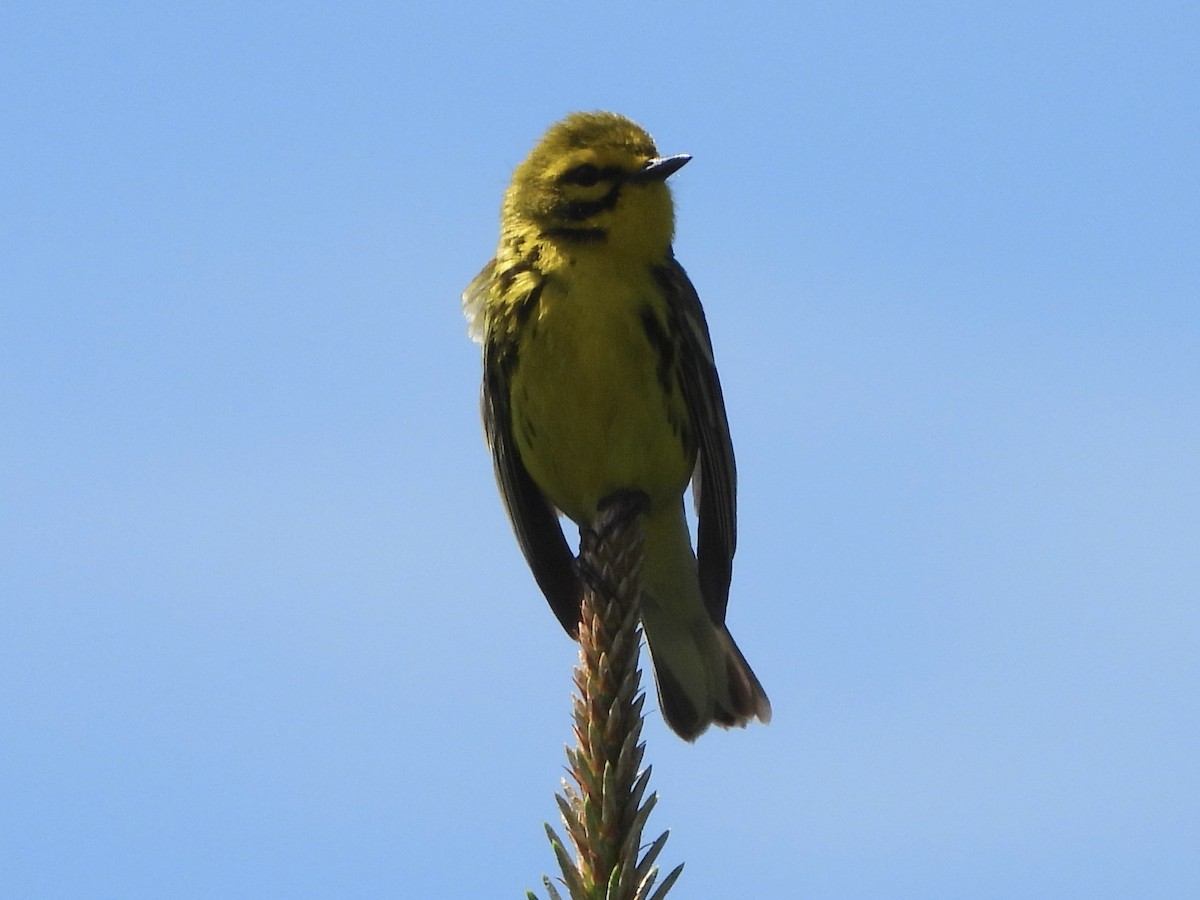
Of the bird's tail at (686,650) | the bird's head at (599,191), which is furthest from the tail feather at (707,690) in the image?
the bird's head at (599,191)

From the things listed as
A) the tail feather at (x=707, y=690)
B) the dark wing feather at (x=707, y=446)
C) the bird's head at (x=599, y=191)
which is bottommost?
the tail feather at (x=707, y=690)

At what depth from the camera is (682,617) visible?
6.57m

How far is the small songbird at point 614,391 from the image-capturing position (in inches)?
227

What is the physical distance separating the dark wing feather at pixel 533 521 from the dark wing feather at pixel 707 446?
573mm

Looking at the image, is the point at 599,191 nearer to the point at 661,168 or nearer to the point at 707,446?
the point at 661,168

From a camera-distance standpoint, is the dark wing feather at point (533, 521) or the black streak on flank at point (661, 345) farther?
the dark wing feather at point (533, 521)

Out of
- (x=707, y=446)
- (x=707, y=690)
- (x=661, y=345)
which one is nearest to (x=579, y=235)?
(x=661, y=345)

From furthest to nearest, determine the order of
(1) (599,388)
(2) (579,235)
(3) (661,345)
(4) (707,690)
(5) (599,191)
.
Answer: (4) (707,690) < (5) (599,191) < (2) (579,235) < (3) (661,345) < (1) (599,388)

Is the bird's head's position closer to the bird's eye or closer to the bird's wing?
the bird's eye

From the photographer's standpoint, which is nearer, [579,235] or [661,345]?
[661,345]

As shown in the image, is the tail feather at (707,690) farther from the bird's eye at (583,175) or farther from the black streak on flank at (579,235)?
the bird's eye at (583,175)

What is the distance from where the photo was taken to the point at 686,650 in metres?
6.50

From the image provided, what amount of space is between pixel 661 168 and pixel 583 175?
32cm

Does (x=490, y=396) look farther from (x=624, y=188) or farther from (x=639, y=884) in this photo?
(x=639, y=884)
